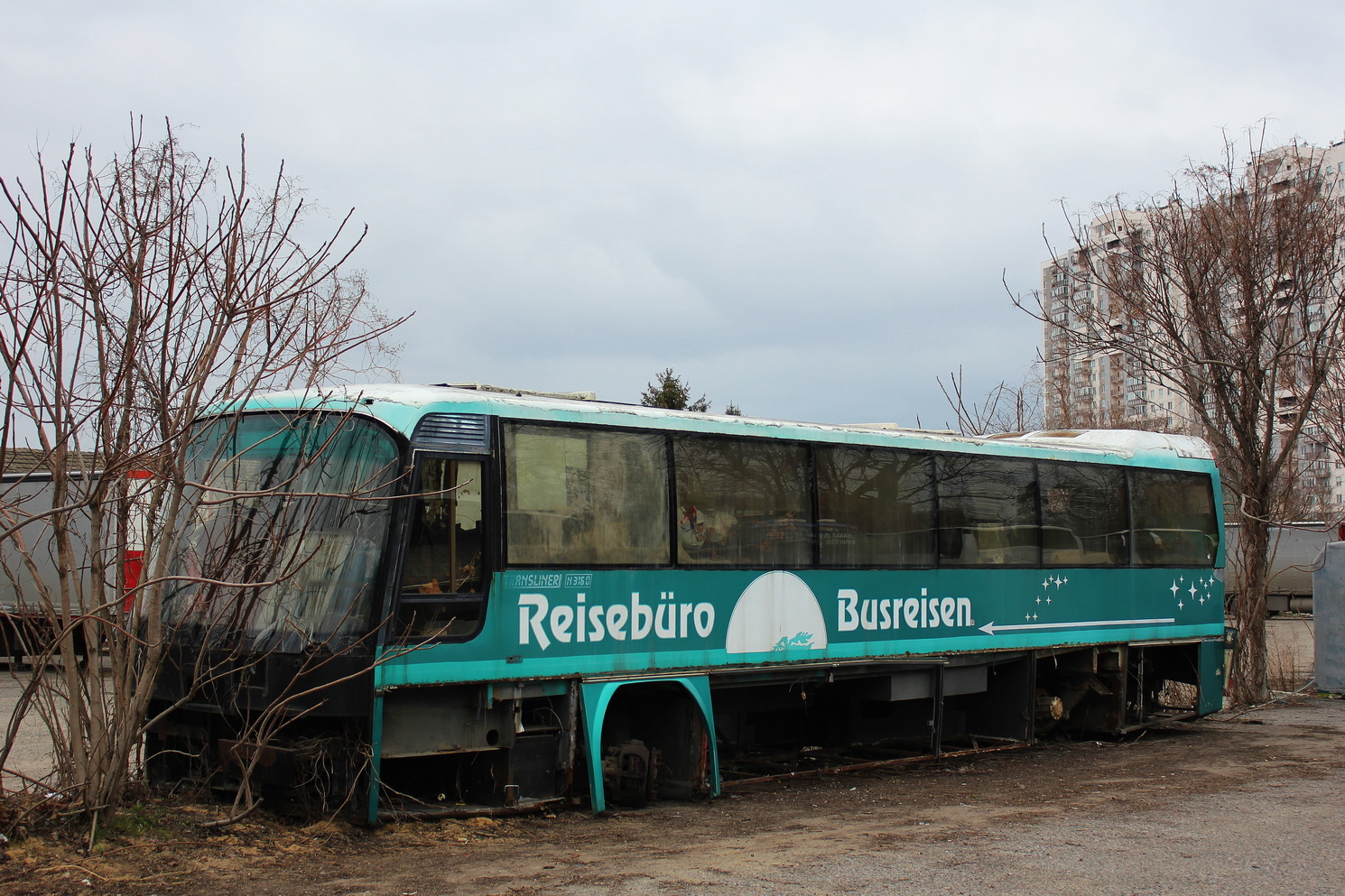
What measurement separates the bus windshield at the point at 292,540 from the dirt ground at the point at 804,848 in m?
1.19

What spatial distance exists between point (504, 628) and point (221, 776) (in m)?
2.01

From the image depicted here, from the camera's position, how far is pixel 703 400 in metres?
37.8

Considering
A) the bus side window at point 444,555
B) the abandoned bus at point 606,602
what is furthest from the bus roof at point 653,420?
the bus side window at point 444,555

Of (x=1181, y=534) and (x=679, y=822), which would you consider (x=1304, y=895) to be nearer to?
(x=679, y=822)

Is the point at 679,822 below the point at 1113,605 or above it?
below

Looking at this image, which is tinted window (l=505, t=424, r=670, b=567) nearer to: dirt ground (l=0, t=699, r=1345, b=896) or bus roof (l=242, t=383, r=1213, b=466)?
bus roof (l=242, t=383, r=1213, b=466)

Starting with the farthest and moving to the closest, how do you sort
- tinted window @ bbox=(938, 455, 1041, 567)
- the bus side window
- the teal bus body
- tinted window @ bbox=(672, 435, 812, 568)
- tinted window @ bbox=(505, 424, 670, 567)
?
tinted window @ bbox=(938, 455, 1041, 567) → tinted window @ bbox=(672, 435, 812, 568) → tinted window @ bbox=(505, 424, 670, 567) → the teal bus body → the bus side window

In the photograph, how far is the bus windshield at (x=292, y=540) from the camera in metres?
7.67

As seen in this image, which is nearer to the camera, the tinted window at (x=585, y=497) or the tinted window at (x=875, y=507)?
the tinted window at (x=585, y=497)

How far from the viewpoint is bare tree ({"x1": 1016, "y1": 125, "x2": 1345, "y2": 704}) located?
1695 cm

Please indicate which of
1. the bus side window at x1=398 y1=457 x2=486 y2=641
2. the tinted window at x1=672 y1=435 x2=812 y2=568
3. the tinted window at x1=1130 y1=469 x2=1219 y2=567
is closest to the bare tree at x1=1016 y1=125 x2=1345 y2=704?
the tinted window at x1=1130 y1=469 x2=1219 y2=567

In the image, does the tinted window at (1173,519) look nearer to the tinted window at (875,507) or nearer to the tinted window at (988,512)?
the tinted window at (988,512)

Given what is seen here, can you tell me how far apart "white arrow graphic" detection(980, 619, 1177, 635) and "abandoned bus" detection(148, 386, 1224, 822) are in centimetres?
3

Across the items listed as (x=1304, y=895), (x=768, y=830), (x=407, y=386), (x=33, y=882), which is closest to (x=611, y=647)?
(x=768, y=830)
